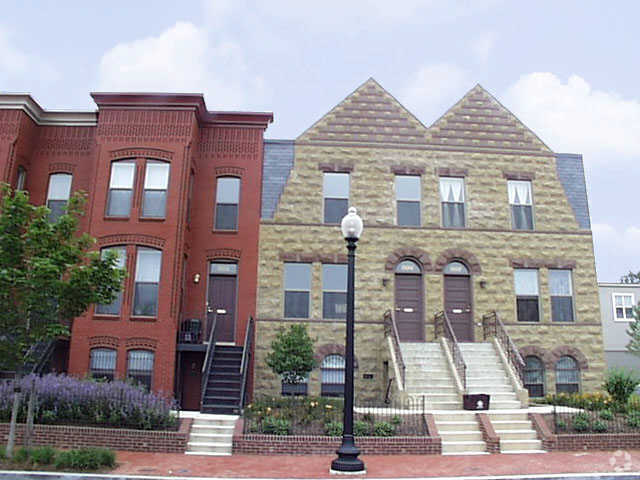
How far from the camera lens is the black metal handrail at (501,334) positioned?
17.3m

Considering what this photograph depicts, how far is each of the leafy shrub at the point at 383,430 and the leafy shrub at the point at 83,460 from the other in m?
5.23

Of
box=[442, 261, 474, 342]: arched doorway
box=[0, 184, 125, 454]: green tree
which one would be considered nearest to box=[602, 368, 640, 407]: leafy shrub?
box=[442, 261, 474, 342]: arched doorway

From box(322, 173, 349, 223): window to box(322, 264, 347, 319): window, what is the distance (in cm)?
166

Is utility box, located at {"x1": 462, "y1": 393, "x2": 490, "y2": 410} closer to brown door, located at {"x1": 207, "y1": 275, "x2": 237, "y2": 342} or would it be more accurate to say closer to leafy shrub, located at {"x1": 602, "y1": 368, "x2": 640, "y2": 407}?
leafy shrub, located at {"x1": 602, "y1": 368, "x2": 640, "y2": 407}

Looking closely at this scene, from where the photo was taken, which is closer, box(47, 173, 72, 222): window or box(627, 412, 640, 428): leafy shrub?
box(627, 412, 640, 428): leafy shrub

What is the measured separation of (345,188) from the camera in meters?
20.0

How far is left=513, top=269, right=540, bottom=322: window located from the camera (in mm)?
19531

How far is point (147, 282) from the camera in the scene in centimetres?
1753

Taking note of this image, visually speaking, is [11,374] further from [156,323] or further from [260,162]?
[260,162]

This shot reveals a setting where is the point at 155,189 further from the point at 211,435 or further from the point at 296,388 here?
the point at 211,435

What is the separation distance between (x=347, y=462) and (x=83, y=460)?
173 inches

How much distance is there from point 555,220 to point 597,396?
6356 mm

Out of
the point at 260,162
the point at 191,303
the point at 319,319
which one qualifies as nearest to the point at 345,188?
the point at 260,162

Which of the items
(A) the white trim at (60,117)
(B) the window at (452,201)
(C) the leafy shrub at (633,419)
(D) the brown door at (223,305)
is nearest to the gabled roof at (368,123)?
(B) the window at (452,201)
